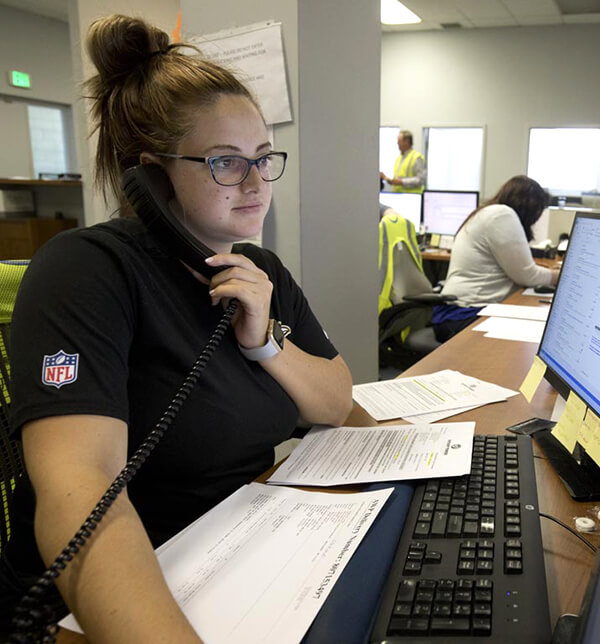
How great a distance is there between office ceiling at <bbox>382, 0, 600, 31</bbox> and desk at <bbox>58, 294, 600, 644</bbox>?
565 centimetres

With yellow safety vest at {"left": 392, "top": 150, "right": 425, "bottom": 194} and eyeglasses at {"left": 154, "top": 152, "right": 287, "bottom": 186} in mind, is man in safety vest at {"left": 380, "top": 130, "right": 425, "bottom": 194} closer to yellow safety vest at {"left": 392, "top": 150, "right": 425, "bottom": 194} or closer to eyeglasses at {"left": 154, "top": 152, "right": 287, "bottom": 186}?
yellow safety vest at {"left": 392, "top": 150, "right": 425, "bottom": 194}

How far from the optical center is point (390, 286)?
2.92m

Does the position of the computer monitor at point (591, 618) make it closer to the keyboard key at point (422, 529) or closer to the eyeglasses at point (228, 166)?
the keyboard key at point (422, 529)

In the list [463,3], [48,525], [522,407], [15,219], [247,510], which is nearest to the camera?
[48,525]

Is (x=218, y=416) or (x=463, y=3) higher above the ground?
(x=463, y=3)

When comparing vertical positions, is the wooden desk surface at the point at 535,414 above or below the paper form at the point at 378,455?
below

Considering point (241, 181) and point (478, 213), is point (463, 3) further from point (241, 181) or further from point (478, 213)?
point (241, 181)

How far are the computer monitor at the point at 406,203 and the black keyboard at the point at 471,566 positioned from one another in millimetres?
3789

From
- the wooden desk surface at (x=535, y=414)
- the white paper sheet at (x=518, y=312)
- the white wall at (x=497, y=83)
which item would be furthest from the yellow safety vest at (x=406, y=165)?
the wooden desk surface at (x=535, y=414)

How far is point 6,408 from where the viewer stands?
966mm

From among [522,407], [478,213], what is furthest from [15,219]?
[522,407]

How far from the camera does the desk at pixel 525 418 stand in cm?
67

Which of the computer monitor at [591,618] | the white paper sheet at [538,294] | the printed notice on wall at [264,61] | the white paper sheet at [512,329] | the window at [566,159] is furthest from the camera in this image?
the window at [566,159]

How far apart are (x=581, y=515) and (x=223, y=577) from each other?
1.61 feet
